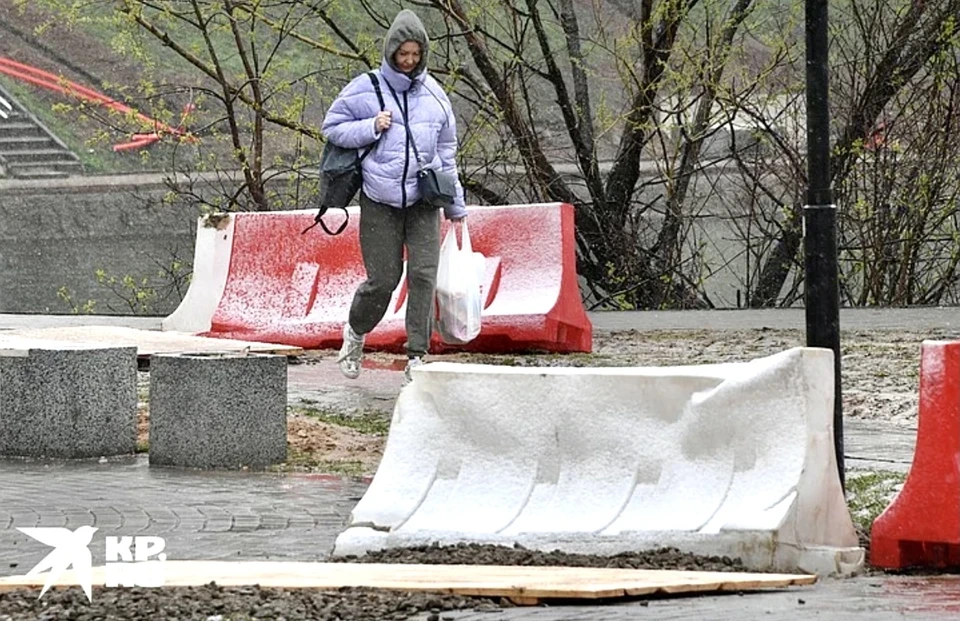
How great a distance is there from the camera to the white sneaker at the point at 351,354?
12.9 m

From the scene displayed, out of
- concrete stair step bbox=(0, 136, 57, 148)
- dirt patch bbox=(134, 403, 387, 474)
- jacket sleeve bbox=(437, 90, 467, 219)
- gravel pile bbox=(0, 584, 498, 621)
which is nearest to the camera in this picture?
gravel pile bbox=(0, 584, 498, 621)

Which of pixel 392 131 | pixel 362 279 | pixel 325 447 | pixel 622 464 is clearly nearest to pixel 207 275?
pixel 362 279

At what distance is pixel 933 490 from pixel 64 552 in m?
3.13

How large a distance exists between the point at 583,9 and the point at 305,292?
14821 millimetres

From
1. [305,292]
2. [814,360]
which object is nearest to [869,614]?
[814,360]

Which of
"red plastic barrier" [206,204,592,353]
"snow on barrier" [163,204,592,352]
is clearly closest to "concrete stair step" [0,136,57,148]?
"snow on barrier" [163,204,592,352]

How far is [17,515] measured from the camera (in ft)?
28.1

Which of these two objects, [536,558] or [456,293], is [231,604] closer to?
[536,558]

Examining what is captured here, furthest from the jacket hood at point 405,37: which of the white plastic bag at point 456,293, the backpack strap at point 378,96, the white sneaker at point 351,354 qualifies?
the white sneaker at point 351,354

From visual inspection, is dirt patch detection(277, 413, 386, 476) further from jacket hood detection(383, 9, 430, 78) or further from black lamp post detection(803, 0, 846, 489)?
black lamp post detection(803, 0, 846, 489)

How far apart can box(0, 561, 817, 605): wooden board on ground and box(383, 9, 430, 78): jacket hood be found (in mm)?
5276

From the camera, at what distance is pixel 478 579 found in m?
6.22

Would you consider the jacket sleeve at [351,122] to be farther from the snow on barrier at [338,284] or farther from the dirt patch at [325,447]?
the snow on barrier at [338,284]

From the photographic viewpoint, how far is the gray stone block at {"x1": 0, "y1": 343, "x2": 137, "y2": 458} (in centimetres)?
1048
